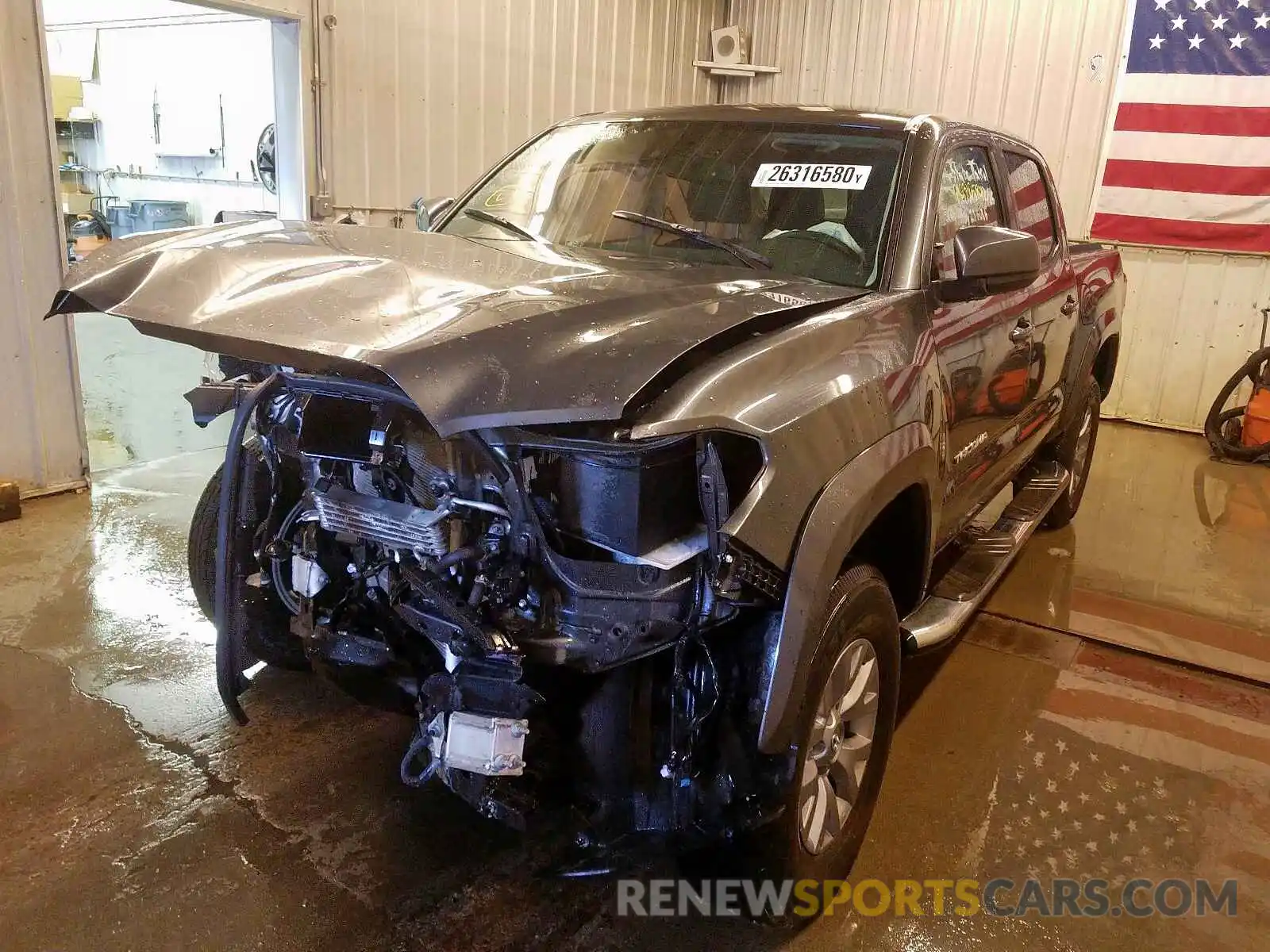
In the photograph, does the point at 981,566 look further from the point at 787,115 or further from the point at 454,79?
the point at 454,79

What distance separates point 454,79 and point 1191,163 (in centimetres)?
545

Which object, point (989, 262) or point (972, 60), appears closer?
point (989, 262)

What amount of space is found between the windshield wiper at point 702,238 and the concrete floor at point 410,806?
1493 millimetres

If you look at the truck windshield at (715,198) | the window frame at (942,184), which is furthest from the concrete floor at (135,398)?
the window frame at (942,184)

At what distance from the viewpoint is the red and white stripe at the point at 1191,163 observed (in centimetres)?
708

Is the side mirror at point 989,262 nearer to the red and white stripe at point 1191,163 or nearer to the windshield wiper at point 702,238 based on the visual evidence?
the windshield wiper at point 702,238

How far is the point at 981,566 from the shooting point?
3.17 meters

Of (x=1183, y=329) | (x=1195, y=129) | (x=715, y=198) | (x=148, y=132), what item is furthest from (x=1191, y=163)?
(x=148, y=132)

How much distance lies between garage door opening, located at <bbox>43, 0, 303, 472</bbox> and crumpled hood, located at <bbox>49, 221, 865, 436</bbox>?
16.7ft

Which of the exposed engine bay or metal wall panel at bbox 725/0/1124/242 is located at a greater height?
metal wall panel at bbox 725/0/1124/242

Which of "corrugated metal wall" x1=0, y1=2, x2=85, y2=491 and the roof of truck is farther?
"corrugated metal wall" x1=0, y1=2, x2=85, y2=491

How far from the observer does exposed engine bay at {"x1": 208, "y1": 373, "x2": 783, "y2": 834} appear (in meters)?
1.75

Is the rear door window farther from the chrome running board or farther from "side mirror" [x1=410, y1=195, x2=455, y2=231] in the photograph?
"side mirror" [x1=410, y1=195, x2=455, y2=231]

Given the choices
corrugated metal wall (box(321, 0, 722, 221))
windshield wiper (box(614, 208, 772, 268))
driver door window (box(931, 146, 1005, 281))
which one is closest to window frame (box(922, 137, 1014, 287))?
driver door window (box(931, 146, 1005, 281))
